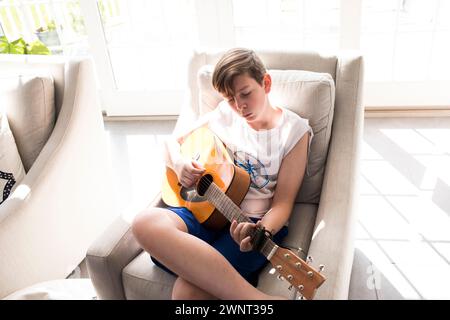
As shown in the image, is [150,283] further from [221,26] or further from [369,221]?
[221,26]

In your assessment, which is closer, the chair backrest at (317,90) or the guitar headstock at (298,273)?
the guitar headstock at (298,273)

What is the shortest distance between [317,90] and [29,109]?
3.63 feet

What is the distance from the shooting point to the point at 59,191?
5.72 ft

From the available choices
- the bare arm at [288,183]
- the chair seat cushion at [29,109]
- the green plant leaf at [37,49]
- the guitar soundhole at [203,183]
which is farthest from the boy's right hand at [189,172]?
the green plant leaf at [37,49]

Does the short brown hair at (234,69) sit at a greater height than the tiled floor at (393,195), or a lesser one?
greater

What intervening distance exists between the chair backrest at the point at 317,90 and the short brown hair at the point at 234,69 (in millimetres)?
213

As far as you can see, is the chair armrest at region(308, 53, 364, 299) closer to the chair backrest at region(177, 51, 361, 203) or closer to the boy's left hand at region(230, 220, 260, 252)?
the chair backrest at region(177, 51, 361, 203)

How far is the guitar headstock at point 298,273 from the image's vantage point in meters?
1.04

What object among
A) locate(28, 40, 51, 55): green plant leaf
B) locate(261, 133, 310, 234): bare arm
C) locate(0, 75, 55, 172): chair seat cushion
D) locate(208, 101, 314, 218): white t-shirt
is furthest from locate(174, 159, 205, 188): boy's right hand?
locate(28, 40, 51, 55): green plant leaf

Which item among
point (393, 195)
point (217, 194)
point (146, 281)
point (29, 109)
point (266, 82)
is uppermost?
point (266, 82)

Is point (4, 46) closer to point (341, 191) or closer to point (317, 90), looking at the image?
point (317, 90)

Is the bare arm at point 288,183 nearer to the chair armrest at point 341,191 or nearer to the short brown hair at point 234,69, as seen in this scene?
the chair armrest at point 341,191

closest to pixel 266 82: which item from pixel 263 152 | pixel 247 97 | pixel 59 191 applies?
pixel 247 97

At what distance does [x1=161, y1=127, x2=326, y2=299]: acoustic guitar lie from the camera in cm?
109
